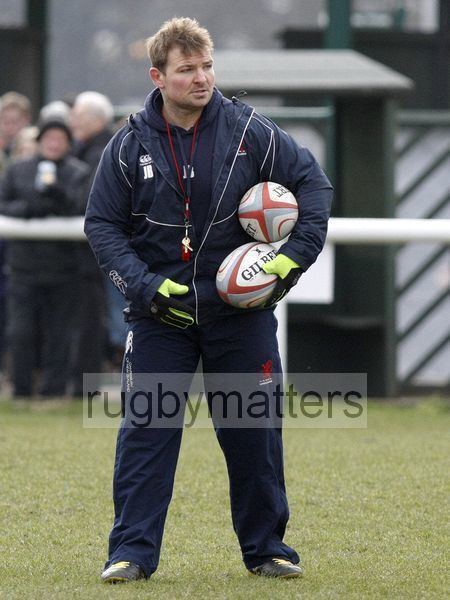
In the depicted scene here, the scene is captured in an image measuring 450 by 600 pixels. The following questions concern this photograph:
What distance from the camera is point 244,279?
4922 mm

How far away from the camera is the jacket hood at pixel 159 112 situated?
5055 millimetres

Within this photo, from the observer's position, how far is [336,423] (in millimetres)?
9172

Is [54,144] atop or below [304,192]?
below

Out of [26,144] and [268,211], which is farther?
[26,144]

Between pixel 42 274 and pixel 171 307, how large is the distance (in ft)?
16.6

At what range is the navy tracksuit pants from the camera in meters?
5.03

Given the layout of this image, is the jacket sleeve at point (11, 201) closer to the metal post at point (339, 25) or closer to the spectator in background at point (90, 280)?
the spectator in background at point (90, 280)

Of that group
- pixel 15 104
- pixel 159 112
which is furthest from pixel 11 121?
pixel 159 112

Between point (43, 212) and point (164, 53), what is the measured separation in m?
4.74

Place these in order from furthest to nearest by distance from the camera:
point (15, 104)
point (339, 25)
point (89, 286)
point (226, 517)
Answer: point (15, 104)
point (339, 25)
point (89, 286)
point (226, 517)

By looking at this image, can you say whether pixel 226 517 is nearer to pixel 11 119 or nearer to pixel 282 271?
pixel 282 271

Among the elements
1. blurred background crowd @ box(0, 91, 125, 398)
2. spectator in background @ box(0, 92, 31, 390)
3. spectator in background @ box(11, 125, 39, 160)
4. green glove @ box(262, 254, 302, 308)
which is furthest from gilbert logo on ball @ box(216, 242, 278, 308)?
spectator in background @ box(0, 92, 31, 390)

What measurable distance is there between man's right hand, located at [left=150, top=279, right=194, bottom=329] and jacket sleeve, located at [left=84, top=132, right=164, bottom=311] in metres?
0.06

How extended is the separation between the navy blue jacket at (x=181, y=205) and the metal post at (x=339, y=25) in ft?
20.3
